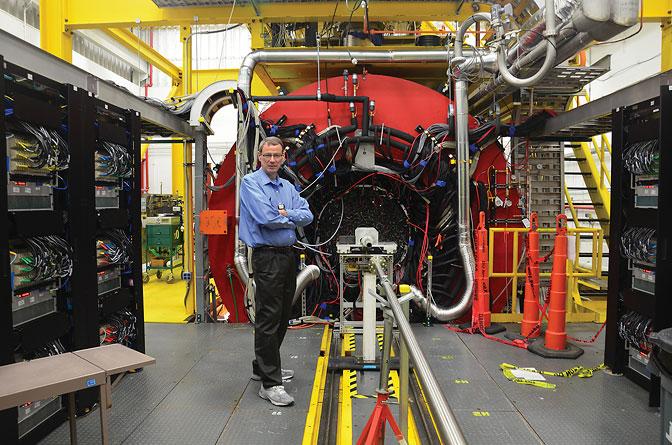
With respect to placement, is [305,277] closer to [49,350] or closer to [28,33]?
[49,350]

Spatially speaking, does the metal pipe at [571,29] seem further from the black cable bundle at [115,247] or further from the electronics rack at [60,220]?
the black cable bundle at [115,247]

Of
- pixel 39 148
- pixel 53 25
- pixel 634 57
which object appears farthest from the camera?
pixel 634 57

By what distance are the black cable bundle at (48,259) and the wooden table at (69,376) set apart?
0.78 metres

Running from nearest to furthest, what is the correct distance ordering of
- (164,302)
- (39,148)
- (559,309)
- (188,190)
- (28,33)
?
(39,148), (559,309), (188,190), (164,302), (28,33)

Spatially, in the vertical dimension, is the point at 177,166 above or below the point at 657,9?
below

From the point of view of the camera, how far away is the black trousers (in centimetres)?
319

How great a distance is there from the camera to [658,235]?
3.25 metres

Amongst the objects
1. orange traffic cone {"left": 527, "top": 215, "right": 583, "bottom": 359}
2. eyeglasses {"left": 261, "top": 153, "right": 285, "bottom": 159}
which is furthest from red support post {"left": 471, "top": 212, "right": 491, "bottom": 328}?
eyeglasses {"left": 261, "top": 153, "right": 285, "bottom": 159}

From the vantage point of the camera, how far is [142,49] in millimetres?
6668

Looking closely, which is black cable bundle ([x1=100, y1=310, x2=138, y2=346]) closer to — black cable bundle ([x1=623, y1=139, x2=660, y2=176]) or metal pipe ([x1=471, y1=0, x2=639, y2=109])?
metal pipe ([x1=471, y1=0, x2=639, y2=109])

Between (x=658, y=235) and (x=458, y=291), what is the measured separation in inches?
93.0

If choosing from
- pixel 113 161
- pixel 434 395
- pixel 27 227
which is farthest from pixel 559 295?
pixel 27 227

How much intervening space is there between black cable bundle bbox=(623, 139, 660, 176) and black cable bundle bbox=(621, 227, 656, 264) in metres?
0.48

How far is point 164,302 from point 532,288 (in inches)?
211
